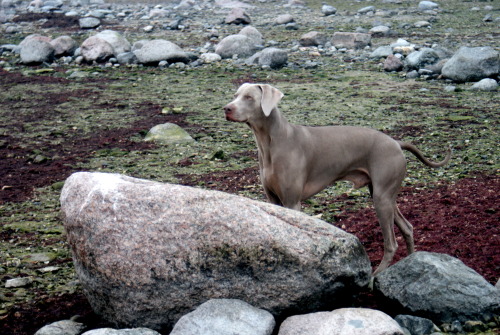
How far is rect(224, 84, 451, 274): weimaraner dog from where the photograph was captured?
5734mm

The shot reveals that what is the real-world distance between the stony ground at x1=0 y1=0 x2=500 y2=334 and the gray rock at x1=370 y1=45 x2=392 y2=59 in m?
0.32

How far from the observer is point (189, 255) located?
4555 mm

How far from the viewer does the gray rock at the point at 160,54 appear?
641 inches

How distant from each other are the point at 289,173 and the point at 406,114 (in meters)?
5.97

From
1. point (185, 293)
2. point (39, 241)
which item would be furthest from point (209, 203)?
point (39, 241)

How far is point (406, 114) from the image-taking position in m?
11.4

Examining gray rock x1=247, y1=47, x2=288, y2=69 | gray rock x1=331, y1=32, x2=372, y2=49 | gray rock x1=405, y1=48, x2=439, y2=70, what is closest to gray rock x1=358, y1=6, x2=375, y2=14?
gray rock x1=331, y1=32, x2=372, y2=49

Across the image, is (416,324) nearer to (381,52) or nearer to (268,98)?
(268,98)

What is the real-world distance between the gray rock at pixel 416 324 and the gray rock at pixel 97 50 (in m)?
13.2

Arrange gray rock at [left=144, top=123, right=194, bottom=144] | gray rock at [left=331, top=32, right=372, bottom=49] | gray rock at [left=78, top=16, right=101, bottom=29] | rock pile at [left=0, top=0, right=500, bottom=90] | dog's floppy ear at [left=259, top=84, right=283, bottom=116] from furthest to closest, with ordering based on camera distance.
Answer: gray rock at [left=78, top=16, right=101, bottom=29]
gray rock at [left=331, top=32, right=372, bottom=49]
rock pile at [left=0, top=0, right=500, bottom=90]
gray rock at [left=144, top=123, right=194, bottom=144]
dog's floppy ear at [left=259, top=84, right=283, bottom=116]

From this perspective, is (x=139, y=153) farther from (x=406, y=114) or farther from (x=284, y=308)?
(x=284, y=308)

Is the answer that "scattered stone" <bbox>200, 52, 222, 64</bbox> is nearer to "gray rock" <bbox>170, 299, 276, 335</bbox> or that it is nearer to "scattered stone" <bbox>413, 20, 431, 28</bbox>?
"scattered stone" <bbox>413, 20, 431, 28</bbox>

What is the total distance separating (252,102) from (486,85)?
26.6ft

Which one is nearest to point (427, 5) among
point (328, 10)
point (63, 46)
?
point (328, 10)
